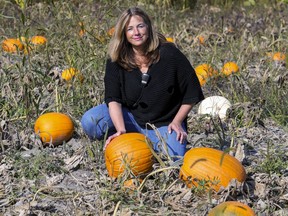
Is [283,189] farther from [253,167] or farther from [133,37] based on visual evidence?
[133,37]

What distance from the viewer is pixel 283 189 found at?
323 centimetres

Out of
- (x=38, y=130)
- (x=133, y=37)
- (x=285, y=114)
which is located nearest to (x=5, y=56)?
(x=38, y=130)

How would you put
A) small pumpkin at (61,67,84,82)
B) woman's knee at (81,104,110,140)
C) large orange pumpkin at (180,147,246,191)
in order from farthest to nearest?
small pumpkin at (61,67,84,82)
woman's knee at (81,104,110,140)
large orange pumpkin at (180,147,246,191)

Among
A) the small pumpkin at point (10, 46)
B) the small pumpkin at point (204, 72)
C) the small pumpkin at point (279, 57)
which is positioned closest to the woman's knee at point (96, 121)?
the small pumpkin at point (204, 72)

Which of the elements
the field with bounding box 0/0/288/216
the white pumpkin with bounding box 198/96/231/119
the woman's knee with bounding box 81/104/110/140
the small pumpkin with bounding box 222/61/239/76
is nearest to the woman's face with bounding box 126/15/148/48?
the woman's knee with bounding box 81/104/110/140

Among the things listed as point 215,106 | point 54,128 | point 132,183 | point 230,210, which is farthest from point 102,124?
point 230,210

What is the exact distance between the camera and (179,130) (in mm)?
3678

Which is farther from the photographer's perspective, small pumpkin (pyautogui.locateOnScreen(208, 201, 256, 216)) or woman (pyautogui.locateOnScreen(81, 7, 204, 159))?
woman (pyautogui.locateOnScreen(81, 7, 204, 159))

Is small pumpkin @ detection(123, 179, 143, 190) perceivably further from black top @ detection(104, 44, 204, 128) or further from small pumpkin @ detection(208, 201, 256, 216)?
black top @ detection(104, 44, 204, 128)

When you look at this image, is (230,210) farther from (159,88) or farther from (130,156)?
(159,88)

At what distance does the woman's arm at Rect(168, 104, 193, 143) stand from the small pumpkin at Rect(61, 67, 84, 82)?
51.9 inches

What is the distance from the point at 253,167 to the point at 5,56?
2.96 meters

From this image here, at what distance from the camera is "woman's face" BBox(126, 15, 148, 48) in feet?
12.5

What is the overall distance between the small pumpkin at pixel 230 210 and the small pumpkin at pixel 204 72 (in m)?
2.36
